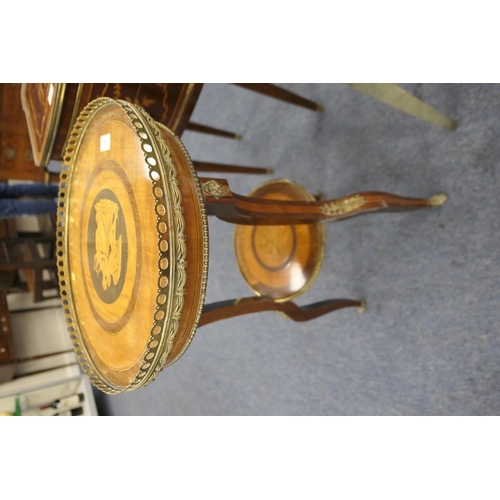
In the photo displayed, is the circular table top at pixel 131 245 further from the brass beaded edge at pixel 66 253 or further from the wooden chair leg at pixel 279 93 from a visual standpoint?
the wooden chair leg at pixel 279 93

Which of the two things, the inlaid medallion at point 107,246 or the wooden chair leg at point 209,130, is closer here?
the inlaid medallion at point 107,246

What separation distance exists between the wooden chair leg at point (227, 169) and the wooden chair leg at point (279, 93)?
378 millimetres

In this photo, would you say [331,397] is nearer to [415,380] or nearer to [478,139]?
[415,380]

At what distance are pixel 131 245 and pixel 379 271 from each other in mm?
1024

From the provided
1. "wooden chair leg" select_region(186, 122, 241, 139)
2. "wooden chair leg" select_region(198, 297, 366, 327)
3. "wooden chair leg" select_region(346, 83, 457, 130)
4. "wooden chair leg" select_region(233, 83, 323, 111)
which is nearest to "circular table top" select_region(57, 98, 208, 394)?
"wooden chair leg" select_region(198, 297, 366, 327)

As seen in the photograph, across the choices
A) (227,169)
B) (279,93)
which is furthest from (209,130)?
(279,93)

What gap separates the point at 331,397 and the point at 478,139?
1131 mm

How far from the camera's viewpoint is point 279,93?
5.12 feet

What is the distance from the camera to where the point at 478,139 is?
1233 mm

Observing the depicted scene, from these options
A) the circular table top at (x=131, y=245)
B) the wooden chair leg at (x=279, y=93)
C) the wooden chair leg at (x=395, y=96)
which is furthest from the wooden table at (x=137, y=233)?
the wooden chair leg at (x=279, y=93)

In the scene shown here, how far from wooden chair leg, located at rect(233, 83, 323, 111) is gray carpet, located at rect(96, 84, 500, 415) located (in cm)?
7

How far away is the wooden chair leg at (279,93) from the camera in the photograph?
1.49 metres

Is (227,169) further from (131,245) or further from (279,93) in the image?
(131,245)
